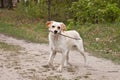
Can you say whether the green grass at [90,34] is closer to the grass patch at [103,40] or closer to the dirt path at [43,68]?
the grass patch at [103,40]

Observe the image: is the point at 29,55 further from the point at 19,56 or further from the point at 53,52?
the point at 53,52

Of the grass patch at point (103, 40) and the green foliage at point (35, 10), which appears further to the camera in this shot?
the green foliage at point (35, 10)

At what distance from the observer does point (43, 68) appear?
9500 mm

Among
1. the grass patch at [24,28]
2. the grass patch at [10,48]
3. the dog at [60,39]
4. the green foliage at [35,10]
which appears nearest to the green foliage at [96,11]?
the grass patch at [24,28]

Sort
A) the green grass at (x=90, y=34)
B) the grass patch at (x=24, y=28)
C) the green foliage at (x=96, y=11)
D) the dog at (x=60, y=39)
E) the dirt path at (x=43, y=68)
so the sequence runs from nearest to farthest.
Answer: the dirt path at (x=43, y=68)
the dog at (x=60, y=39)
the green grass at (x=90, y=34)
the grass patch at (x=24, y=28)
the green foliage at (x=96, y=11)

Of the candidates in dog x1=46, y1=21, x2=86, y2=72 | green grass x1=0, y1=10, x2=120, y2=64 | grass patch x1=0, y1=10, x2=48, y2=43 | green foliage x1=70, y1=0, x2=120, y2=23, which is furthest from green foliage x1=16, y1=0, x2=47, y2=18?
dog x1=46, y1=21, x2=86, y2=72

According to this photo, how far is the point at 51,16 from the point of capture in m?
24.1

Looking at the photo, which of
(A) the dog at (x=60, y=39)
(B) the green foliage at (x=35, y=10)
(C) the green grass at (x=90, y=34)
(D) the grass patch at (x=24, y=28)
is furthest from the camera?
(B) the green foliage at (x=35, y=10)

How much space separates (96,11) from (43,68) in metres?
10.1

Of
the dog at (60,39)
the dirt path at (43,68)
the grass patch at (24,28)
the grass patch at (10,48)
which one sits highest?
the dog at (60,39)

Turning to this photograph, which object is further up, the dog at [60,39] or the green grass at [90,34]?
Answer: the dog at [60,39]

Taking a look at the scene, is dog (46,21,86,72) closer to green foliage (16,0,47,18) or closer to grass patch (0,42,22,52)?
grass patch (0,42,22,52)

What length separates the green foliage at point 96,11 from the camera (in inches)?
744

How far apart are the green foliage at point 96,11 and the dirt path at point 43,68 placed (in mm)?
6643
